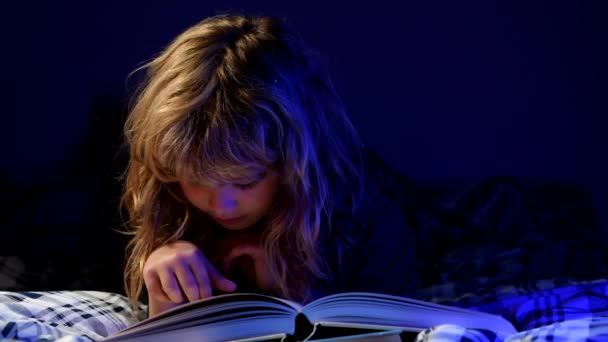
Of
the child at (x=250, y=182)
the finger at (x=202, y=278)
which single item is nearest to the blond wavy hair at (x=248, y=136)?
the child at (x=250, y=182)

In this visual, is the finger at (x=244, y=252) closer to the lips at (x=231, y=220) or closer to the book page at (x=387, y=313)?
the lips at (x=231, y=220)

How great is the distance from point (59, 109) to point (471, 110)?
2.70 ft

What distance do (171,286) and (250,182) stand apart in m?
0.17

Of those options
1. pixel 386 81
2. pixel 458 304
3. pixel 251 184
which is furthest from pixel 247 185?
pixel 386 81

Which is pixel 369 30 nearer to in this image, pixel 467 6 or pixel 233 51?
pixel 467 6

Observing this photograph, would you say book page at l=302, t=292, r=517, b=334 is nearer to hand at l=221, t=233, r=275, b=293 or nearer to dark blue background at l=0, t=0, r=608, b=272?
hand at l=221, t=233, r=275, b=293

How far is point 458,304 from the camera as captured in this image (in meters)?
1.25

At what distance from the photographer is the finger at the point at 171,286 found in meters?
0.99

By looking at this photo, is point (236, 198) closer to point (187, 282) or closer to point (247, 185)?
point (247, 185)

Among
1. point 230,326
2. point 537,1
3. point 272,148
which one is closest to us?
point 230,326

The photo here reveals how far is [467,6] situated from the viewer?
58.3 inches

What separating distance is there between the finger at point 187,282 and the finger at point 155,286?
3 centimetres

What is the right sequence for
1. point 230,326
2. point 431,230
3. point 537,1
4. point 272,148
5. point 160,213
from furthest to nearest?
1. point 537,1
2. point 431,230
3. point 160,213
4. point 272,148
5. point 230,326

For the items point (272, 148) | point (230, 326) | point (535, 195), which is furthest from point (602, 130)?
point (230, 326)
